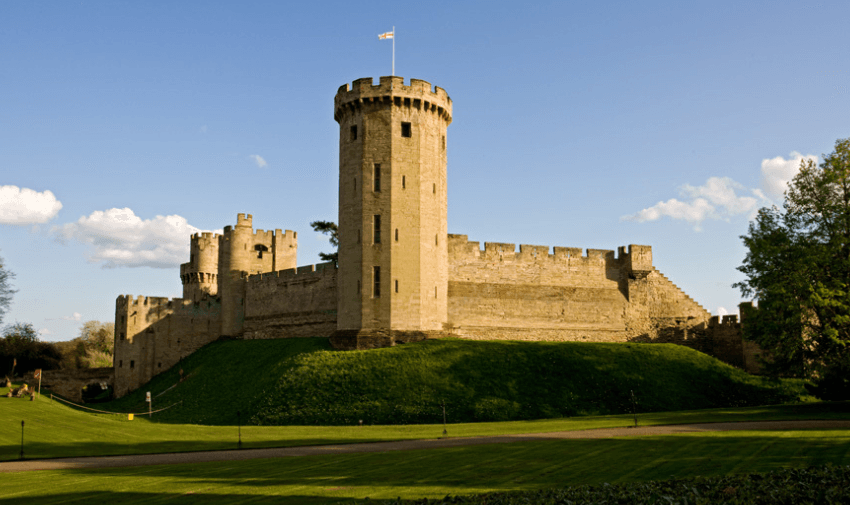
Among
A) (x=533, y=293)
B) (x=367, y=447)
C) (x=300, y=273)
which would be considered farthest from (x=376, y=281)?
(x=367, y=447)

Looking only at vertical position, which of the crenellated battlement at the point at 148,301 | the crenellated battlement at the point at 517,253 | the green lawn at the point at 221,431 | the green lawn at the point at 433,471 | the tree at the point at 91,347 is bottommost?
the green lawn at the point at 221,431

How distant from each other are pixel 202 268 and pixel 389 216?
28.2m

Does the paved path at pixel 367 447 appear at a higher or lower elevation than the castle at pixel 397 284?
lower

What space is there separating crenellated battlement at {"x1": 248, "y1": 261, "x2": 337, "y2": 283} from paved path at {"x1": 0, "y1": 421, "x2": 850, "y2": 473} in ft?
87.2

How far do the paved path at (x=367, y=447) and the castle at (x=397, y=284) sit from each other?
1775cm

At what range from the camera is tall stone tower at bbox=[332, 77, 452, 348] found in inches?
1698

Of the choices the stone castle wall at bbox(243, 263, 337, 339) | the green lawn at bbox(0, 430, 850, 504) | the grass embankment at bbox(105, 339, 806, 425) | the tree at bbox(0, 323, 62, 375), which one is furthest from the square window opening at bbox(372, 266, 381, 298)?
the tree at bbox(0, 323, 62, 375)

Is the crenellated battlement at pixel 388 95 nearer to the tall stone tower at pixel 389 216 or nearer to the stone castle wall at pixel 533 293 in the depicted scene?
the tall stone tower at pixel 389 216

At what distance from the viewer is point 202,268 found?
209 ft

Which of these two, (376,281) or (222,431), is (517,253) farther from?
(222,431)

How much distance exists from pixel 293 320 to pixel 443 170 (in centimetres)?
1762

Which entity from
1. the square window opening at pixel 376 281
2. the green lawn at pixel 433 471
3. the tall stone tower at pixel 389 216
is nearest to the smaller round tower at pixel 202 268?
the tall stone tower at pixel 389 216

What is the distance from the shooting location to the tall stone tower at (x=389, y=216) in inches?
1698

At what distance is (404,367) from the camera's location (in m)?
39.1
